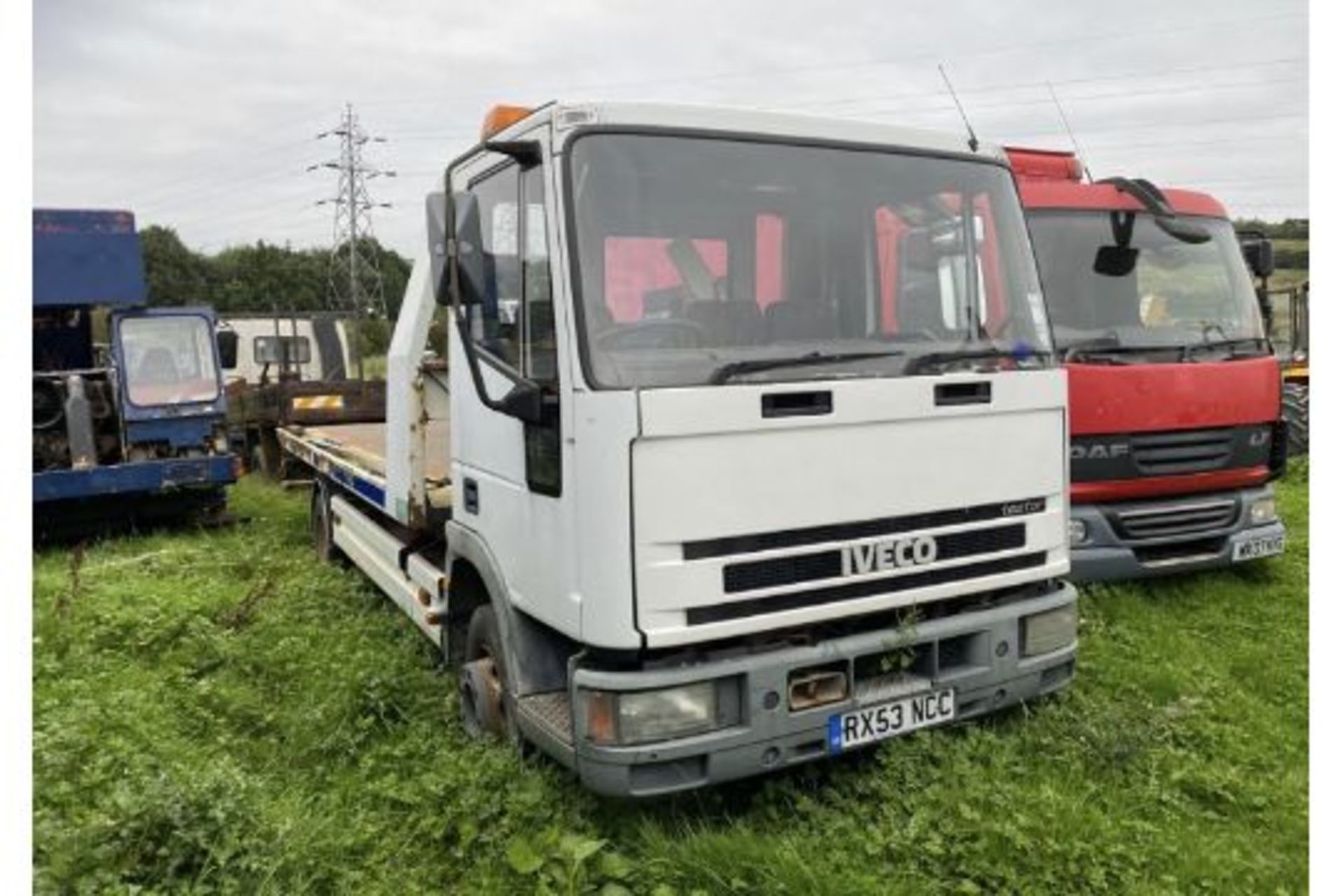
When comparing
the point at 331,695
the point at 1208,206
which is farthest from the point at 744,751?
the point at 1208,206

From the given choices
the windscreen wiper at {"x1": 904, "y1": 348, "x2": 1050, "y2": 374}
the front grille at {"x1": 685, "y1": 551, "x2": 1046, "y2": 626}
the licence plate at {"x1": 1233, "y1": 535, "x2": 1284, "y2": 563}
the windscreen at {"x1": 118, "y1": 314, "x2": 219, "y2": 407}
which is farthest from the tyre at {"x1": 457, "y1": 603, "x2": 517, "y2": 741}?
the windscreen at {"x1": 118, "y1": 314, "x2": 219, "y2": 407}

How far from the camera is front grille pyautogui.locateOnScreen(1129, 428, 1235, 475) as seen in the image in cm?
569

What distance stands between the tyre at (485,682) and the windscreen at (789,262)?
1.34 m

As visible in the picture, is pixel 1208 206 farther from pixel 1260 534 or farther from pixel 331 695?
pixel 331 695

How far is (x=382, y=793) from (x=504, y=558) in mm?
1020

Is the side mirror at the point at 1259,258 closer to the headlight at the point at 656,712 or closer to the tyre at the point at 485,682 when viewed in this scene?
the headlight at the point at 656,712

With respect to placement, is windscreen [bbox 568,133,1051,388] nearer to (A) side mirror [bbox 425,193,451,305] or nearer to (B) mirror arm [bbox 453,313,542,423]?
(B) mirror arm [bbox 453,313,542,423]

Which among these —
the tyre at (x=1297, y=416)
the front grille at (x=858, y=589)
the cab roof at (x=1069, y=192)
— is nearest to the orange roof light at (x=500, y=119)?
the front grille at (x=858, y=589)

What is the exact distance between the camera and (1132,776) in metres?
3.82

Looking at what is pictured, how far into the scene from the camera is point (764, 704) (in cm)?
320

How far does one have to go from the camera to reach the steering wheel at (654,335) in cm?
319

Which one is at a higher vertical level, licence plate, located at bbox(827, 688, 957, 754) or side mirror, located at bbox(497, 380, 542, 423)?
side mirror, located at bbox(497, 380, 542, 423)

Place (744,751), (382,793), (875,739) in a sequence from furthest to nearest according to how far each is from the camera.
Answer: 1. (382,793)
2. (875,739)
3. (744,751)

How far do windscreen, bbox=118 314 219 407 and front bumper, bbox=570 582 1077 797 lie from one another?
7.73m
